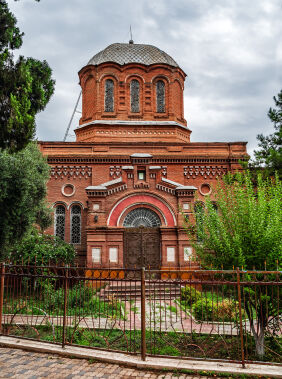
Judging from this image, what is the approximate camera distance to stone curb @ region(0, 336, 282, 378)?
5.64m

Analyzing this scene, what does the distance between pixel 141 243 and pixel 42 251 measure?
14.2ft

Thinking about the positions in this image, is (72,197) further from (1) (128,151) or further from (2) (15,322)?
(2) (15,322)

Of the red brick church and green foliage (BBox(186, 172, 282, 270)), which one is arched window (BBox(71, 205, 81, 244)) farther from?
green foliage (BBox(186, 172, 282, 270))

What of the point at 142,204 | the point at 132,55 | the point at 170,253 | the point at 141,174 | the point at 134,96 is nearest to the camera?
the point at 170,253

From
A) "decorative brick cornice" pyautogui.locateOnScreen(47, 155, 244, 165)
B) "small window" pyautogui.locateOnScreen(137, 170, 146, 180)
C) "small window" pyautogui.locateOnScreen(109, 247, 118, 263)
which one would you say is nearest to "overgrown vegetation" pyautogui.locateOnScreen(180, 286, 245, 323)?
"small window" pyautogui.locateOnScreen(109, 247, 118, 263)

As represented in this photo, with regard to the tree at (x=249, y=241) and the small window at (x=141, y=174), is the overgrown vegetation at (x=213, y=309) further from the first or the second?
the small window at (x=141, y=174)

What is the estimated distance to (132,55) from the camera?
2212 cm

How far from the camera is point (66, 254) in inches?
563

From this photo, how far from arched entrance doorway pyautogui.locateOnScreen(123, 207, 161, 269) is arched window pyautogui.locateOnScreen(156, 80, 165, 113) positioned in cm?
808

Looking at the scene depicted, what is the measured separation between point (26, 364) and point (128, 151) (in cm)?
1373

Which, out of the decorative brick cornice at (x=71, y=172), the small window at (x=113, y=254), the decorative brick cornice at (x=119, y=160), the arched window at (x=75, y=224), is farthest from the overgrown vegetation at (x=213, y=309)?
the decorative brick cornice at (x=71, y=172)

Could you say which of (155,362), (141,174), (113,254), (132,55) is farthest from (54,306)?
(132,55)

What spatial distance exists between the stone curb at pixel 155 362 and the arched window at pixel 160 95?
16648 millimetres

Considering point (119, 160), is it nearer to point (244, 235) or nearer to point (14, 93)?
Result: point (14, 93)
